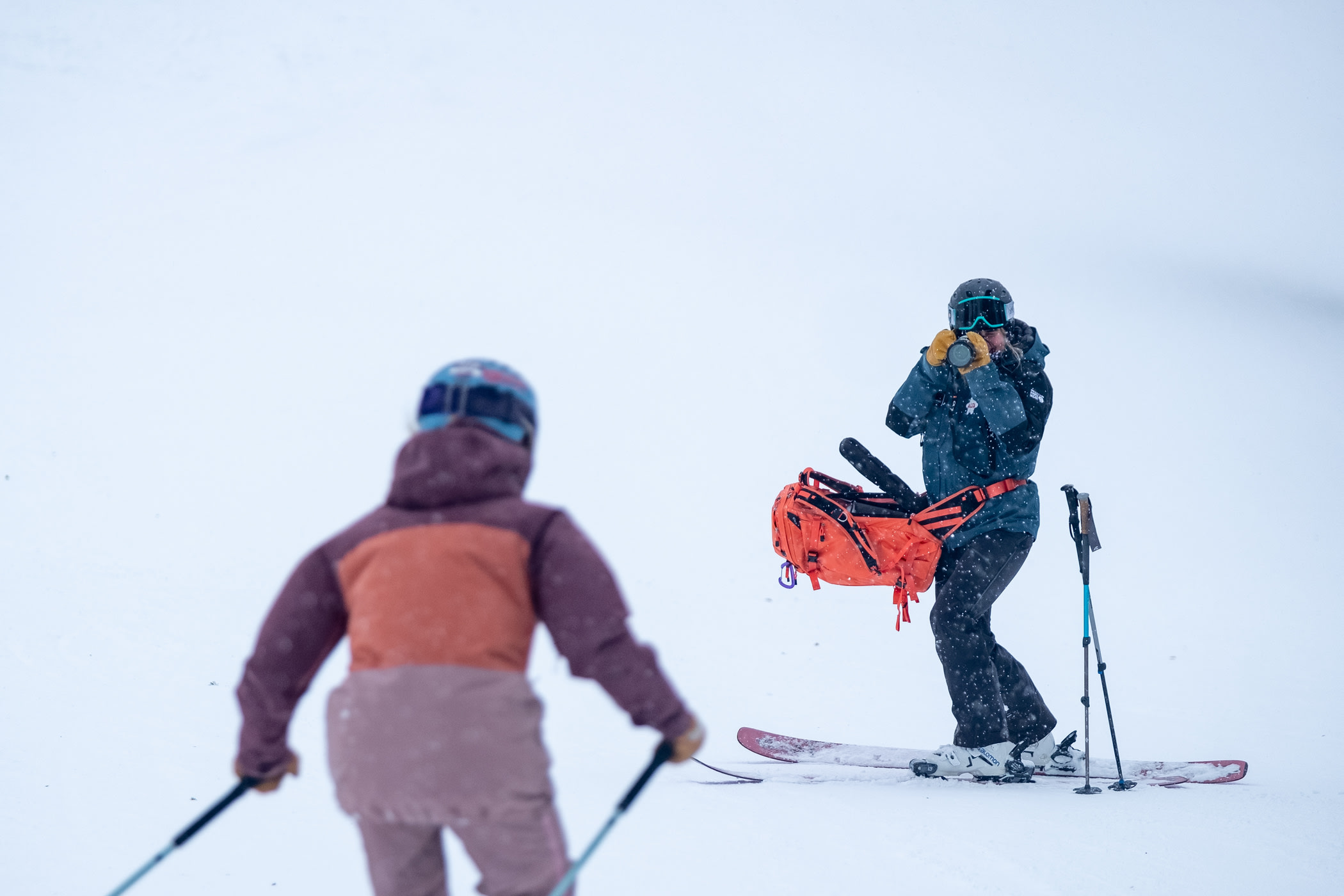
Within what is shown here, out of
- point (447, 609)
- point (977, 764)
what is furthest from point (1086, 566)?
point (447, 609)

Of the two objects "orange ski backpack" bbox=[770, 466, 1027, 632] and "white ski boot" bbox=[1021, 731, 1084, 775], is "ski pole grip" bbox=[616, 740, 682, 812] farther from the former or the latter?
"white ski boot" bbox=[1021, 731, 1084, 775]

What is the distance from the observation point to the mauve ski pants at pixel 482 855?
1749mm

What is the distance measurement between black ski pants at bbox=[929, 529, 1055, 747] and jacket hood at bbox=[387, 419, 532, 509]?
96.8 inches

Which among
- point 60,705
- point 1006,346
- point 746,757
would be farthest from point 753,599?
point 60,705

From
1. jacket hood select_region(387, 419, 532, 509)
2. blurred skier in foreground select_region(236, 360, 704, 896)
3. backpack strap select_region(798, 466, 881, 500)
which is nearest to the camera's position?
blurred skier in foreground select_region(236, 360, 704, 896)

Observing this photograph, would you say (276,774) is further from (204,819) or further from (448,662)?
(448,662)

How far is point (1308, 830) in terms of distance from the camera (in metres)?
3.39

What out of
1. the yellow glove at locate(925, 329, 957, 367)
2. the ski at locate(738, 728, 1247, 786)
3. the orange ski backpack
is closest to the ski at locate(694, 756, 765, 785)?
the ski at locate(738, 728, 1247, 786)

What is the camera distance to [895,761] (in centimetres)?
424

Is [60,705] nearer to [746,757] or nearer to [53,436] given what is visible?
[746,757]

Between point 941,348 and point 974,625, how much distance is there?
114 centimetres

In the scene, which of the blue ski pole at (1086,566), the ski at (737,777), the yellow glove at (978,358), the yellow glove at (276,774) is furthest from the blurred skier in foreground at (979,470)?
the yellow glove at (276,774)

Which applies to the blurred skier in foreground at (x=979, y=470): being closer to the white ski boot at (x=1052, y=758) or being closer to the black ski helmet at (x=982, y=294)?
the black ski helmet at (x=982, y=294)

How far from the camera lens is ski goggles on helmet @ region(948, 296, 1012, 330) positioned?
388 centimetres
